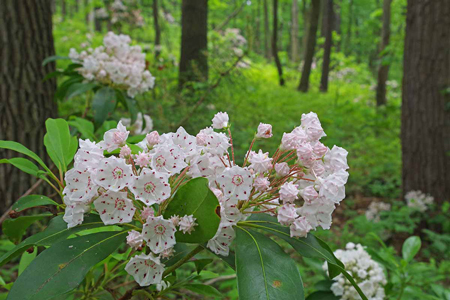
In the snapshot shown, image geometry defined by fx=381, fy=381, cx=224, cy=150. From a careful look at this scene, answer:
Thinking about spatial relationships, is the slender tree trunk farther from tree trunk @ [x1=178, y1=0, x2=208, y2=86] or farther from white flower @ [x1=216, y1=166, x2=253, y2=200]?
white flower @ [x1=216, y1=166, x2=253, y2=200]

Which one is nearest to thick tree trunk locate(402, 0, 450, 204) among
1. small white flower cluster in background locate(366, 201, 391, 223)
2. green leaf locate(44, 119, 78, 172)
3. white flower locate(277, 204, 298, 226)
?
small white flower cluster in background locate(366, 201, 391, 223)

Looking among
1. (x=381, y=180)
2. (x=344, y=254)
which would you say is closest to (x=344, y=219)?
(x=381, y=180)

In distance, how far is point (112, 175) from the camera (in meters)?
0.69

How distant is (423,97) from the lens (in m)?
3.23

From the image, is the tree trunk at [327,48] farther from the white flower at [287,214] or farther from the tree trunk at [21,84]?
the white flower at [287,214]

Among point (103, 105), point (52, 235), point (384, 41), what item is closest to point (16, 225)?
point (52, 235)

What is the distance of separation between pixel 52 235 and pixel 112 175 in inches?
8.1

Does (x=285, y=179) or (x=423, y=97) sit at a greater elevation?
(x=285, y=179)

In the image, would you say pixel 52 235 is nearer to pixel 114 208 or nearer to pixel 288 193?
pixel 114 208

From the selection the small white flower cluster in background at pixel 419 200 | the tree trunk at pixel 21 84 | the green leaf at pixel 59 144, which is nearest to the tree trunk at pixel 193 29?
the tree trunk at pixel 21 84

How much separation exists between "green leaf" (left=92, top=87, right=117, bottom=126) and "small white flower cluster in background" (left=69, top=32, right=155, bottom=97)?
0.34 feet

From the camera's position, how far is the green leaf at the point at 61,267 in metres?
0.64

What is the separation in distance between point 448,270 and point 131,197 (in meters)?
2.64

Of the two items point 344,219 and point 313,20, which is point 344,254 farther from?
point 313,20
